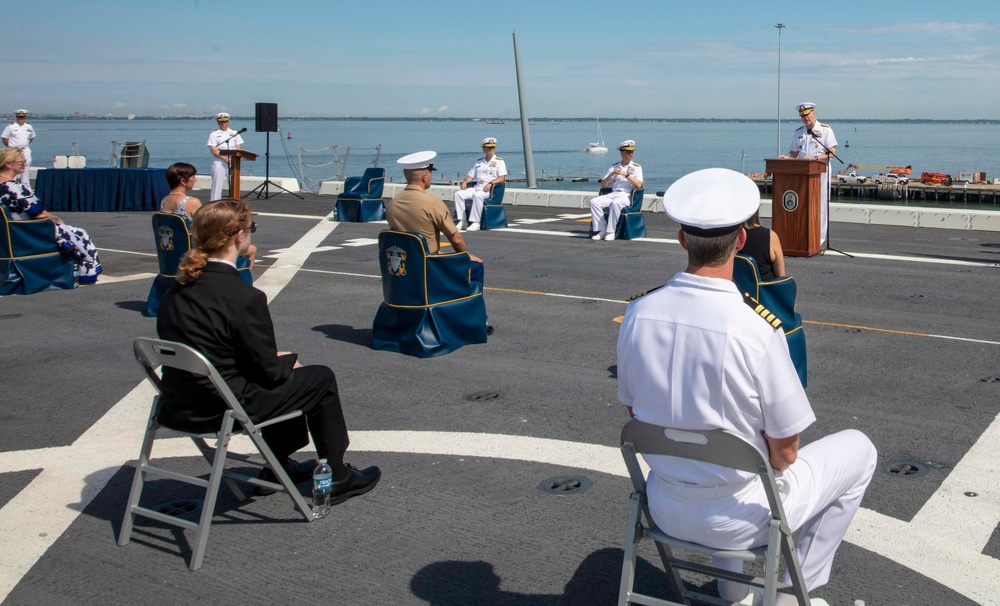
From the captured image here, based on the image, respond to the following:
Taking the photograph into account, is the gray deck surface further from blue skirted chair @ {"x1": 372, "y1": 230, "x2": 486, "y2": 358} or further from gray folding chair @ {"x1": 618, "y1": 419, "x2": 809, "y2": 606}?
gray folding chair @ {"x1": 618, "y1": 419, "x2": 809, "y2": 606}

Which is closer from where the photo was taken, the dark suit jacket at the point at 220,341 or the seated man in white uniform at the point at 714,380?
the seated man in white uniform at the point at 714,380

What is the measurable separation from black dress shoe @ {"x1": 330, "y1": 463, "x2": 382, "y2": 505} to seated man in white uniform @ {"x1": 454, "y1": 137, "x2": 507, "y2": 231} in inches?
494

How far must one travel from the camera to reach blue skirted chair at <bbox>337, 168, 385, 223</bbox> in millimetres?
19141

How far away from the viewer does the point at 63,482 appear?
17.2 feet

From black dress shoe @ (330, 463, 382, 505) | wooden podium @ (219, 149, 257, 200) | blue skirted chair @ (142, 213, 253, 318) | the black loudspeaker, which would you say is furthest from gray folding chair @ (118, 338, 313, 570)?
the black loudspeaker

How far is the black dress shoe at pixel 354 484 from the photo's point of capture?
4.86 metres

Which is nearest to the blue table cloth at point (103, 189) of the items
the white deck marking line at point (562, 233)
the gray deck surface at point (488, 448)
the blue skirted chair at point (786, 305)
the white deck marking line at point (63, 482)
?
the white deck marking line at point (562, 233)

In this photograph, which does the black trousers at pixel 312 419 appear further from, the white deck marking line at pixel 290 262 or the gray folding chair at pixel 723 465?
the white deck marking line at pixel 290 262

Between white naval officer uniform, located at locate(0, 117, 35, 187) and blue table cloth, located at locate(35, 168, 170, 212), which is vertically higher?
white naval officer uniform, located at locate(0, 117, 35, 187)

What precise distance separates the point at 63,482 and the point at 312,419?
160cm

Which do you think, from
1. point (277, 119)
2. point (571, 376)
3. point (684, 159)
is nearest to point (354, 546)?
point (571, 376)

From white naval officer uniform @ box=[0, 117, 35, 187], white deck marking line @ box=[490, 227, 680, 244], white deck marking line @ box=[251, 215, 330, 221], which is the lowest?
white deck marking line @ box=[490, 227, 680, 244]

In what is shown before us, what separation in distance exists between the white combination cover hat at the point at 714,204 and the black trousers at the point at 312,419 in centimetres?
215

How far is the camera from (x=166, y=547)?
4449 mm
